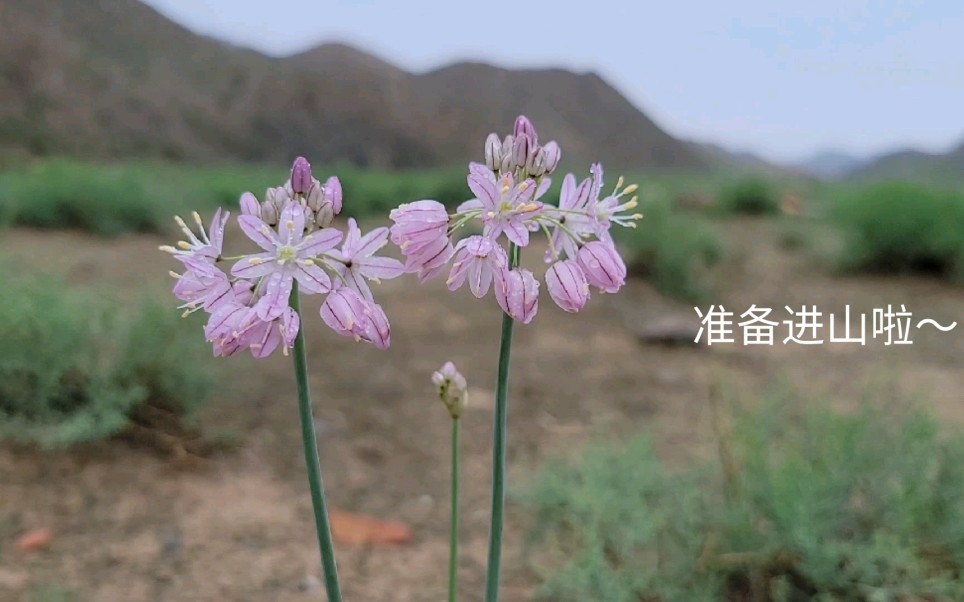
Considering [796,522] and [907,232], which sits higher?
[907,232]

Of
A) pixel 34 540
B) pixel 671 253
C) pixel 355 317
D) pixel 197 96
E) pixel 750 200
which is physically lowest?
pixel 34 540

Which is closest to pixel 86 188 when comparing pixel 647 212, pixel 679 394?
pixel 647 212

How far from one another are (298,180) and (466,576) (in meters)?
1.41

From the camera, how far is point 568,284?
0.76m

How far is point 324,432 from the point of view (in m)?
2.64

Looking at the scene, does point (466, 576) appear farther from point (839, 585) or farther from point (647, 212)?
point (647, 212)

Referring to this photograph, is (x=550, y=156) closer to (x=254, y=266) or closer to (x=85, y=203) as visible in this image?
(x=254, y=266)

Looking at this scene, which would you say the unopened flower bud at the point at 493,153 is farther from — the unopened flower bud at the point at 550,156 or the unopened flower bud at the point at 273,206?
the unopened flower bud at the point at 273,206

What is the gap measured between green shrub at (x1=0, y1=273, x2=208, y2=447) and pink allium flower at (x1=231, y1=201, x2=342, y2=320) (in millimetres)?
1616

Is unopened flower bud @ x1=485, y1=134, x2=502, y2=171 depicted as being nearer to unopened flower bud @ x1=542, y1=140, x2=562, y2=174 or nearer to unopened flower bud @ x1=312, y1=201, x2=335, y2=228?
unopened flower bud @ x1=542, y1=140, x2=562, y2=174

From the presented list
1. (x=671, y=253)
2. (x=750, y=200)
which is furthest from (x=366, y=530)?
(x=750, y=200)

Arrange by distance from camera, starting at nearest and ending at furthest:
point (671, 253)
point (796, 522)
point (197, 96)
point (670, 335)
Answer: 1. point (796, 522)
2. point (670, 335)
3. point (671, 253)
4. point (197, 96)

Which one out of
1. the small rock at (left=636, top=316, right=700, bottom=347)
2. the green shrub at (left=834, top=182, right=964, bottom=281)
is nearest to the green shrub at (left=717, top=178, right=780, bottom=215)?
the green shrub at (left=834, top=182, right=964, bottom=281)

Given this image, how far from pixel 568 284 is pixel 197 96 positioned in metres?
6.37
